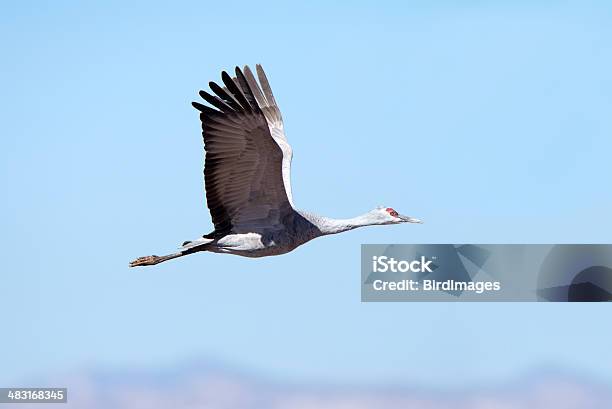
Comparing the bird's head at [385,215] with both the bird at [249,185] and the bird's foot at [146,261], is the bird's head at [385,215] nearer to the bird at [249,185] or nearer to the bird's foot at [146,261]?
the bird at [249,185]

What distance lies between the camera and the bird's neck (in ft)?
61.3

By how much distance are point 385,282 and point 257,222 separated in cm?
346

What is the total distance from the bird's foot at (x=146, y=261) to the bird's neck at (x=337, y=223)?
220 cm

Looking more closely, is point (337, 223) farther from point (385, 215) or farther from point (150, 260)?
point (150, 260)

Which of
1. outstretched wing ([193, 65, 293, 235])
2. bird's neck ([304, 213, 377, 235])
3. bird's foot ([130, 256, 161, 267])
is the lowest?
bird's foot ([130, 256, 161, 267])

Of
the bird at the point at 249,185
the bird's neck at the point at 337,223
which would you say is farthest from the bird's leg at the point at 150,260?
the bird's neck at the point at 337,223

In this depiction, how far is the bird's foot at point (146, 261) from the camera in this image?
19078 mm

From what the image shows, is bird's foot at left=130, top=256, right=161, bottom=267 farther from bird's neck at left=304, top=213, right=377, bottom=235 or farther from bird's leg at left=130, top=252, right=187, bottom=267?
bird's neck at left=304, top=213, right=377, bottom=235

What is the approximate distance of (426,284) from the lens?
69.5 feet

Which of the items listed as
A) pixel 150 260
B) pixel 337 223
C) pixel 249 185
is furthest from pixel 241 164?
pixel 150 260

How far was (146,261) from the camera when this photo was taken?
19.2 m

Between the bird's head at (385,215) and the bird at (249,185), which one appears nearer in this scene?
the bird at (249,185)

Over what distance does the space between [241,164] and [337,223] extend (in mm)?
1878

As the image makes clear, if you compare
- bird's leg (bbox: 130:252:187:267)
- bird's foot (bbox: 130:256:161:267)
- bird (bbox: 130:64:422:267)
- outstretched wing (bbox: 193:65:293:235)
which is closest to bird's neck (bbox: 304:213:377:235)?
bird (bbox: 130:64:422:267)
